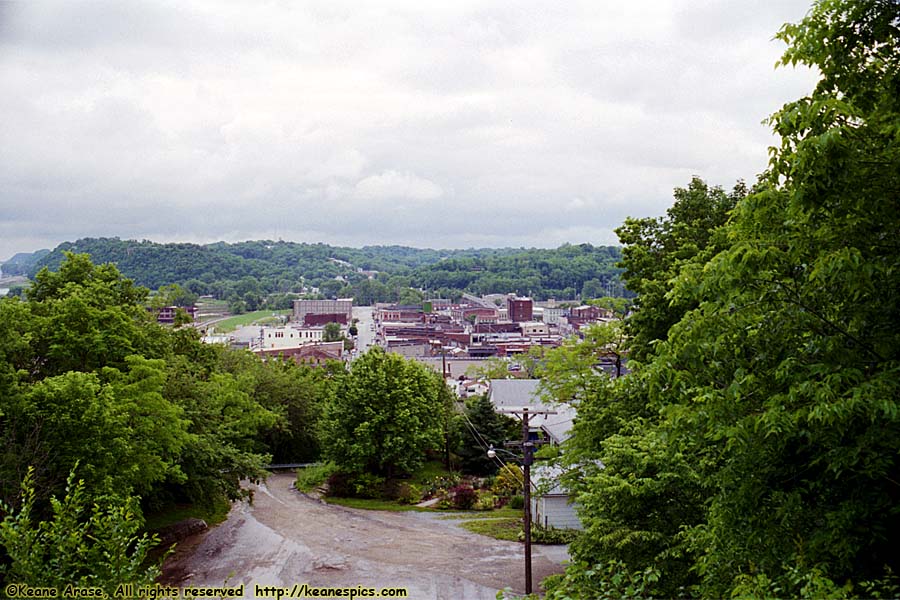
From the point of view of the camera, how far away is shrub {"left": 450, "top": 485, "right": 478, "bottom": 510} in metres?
26.2

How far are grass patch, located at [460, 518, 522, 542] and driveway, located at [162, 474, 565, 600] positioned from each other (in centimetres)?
42

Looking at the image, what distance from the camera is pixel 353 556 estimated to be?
18453 millimetres

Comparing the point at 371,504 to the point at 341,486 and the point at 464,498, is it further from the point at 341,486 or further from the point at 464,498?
the point at 464,498

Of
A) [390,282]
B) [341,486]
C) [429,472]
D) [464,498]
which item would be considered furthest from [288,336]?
[390,282]

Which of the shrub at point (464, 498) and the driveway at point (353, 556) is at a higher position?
the driveway at point (353, 556)

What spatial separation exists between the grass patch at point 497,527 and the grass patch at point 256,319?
356 ft

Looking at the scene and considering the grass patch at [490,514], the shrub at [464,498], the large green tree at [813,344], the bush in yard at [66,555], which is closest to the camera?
the large green tree at [813,344]

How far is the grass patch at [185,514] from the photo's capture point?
2058 centimetres

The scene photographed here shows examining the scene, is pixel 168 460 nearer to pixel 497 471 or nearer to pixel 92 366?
pixel 92 366

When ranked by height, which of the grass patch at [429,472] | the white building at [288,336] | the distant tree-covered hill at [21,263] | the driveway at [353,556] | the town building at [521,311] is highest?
the distant tree-covered hill at [21,263]

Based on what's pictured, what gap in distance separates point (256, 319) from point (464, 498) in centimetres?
12539

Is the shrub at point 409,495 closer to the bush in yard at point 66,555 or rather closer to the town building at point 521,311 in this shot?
the bush in yard at point 66,555

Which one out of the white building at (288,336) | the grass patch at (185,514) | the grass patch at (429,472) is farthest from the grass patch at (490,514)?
the white building at (288,336)

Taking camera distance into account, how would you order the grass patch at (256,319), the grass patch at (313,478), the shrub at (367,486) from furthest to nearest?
the grass patch at (256,319) < the grass patch at (313,478) < the shrub at (367,486)
